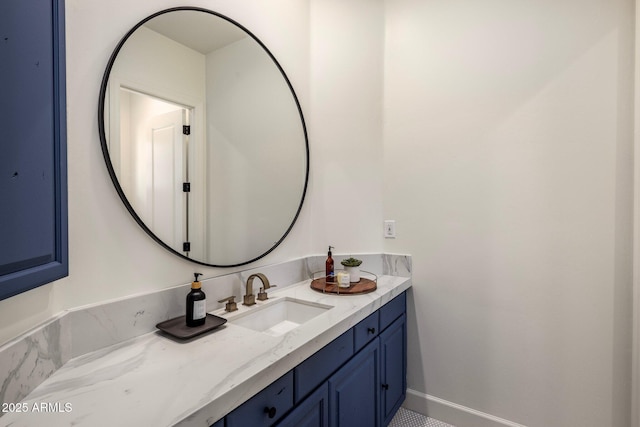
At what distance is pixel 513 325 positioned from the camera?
1.70 metres

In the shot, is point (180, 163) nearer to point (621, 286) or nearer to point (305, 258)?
point (305, 258)

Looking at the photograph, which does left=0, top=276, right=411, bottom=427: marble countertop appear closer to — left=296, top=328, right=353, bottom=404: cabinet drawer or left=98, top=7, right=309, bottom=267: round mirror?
left=296, top=328, right=353, bottom=404: cabinet drawer

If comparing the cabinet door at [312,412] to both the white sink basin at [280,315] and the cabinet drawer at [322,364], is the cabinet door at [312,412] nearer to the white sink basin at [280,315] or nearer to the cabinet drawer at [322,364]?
the cabinet drawer at [322,364]

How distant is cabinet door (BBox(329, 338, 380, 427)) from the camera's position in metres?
1.24

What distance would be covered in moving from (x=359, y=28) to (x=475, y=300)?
1889 mm

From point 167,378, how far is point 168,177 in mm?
755

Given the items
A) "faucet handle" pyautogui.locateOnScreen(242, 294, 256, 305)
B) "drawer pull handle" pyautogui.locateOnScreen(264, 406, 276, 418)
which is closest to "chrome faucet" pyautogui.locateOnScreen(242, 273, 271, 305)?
"faucet handle" pyautogui.locateOnScreen(242, 294, 256, 305)

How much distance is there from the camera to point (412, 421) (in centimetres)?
190

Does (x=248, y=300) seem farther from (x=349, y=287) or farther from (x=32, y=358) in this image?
(x=32, y=358)

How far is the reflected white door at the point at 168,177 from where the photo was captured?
1.21 meters

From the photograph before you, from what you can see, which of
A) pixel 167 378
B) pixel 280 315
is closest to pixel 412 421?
pixel 280 315

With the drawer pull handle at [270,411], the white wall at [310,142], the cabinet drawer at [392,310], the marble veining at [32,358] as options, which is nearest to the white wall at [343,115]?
the white wall at [310,142]

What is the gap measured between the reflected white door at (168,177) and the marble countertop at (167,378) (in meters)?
0.40

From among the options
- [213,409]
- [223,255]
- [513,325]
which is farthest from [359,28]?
[213,409]
